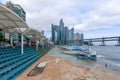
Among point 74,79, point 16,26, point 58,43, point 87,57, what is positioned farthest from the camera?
point 58,43

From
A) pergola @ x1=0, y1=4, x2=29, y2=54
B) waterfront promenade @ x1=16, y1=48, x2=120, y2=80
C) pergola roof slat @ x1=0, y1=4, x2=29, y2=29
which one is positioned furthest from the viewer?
waterfront promenade @ x1=16, y1=48, x2=120, y2=80

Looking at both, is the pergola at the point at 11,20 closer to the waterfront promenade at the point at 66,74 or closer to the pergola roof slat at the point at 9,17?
the pergola roof slat at the point at 9,17

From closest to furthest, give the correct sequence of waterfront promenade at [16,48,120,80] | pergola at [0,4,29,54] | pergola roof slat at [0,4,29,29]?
pergola roof slat at [0,4,29,29], pergola at [0,4,29,54], waterfront promenade at [16,48,120,80]

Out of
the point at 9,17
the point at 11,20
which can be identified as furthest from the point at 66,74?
the point at 11,20

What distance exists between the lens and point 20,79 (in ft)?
30.4

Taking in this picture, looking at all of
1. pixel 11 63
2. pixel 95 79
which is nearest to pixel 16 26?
pixel 11 63

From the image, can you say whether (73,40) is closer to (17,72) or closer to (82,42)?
(82,42)

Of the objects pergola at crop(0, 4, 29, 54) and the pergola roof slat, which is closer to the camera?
the pergola roof slat

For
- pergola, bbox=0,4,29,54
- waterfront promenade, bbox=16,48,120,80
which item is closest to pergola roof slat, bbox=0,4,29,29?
pergola, bbox=0,4,29,54

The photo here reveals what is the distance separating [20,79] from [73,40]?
16613 centimetres

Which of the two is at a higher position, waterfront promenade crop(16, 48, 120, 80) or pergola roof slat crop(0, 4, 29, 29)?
pergola roof slat crop(0, 4, 29, 29)

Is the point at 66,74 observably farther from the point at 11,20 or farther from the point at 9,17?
the point at 11,20

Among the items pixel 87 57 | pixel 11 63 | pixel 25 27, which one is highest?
pixel 25 27

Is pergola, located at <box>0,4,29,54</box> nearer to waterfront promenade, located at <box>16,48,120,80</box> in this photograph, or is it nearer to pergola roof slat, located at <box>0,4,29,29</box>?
pergola roof slat, located at <box>0,4,29,29</box>
